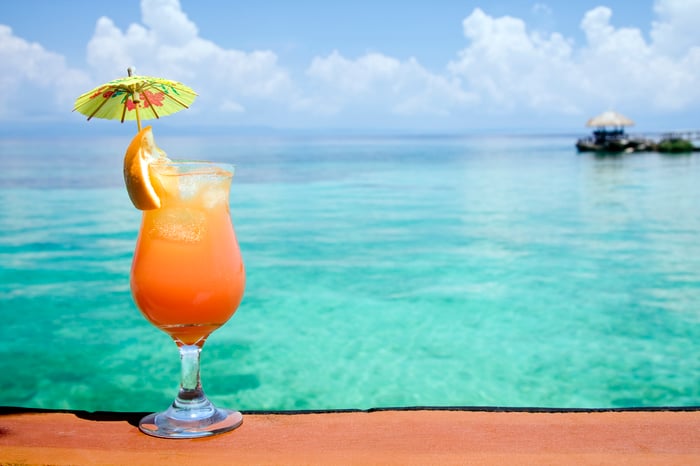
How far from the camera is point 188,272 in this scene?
1414 mm

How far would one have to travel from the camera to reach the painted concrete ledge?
121 cm

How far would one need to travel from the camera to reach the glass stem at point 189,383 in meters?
1.40

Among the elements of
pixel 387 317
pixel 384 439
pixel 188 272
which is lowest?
pixel 387 317

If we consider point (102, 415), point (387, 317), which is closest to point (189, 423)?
point (102, 415)

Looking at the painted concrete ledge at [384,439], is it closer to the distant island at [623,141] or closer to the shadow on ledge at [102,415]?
the shadow on ledge at [102,415]

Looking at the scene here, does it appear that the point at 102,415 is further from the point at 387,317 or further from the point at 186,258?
the point at 387,317

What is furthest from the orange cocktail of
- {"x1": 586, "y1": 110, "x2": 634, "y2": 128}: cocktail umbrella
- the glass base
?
{"x1": 586, "y1": 110, "x2": 634, "y2": 128}: cocktail umbrella

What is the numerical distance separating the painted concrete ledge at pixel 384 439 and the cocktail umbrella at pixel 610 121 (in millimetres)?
46425

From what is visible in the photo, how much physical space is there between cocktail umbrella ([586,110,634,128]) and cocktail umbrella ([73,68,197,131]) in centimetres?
4637

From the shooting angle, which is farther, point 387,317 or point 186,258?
point 387,317

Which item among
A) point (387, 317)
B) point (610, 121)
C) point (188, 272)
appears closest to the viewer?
point (188, 272)

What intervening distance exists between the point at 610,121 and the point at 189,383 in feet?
155

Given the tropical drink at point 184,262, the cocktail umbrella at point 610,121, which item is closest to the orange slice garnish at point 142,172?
the tropical drink at point 184,262

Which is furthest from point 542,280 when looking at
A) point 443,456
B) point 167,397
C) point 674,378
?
point 443,456
